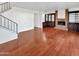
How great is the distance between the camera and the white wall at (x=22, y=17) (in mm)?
7827

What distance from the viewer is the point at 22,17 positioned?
9469 millimetres

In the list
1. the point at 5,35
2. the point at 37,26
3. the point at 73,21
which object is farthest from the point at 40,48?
the point at 37,26

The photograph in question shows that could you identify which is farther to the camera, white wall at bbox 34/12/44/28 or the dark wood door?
white wall at bbox 34/12/44/28

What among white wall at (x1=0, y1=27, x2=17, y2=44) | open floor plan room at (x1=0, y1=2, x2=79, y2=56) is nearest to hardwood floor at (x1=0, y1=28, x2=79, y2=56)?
open floor plan room at (x1=0, y1=2, x2=79, y2=56)

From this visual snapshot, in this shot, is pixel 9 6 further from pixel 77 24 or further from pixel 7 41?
pixel 77 24

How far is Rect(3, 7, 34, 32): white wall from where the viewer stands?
7.83 m

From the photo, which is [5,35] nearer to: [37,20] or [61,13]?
[37,20]

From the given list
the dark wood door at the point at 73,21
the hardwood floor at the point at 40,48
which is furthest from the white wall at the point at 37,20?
the hardwood floor at the point at 40,48

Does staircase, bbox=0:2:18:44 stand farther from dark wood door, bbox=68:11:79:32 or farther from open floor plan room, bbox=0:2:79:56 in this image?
dark wood door, bbox=68:11:79:32

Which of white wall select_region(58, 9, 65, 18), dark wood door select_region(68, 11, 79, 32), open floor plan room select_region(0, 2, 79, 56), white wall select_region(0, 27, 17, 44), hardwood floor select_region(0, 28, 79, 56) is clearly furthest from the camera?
white wall select_region(58, 9, 65, 18)

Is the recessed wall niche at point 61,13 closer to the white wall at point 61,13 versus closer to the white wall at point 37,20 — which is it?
the white wall at point 61,13

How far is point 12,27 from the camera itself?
7418mm

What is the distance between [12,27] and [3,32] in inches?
84.1

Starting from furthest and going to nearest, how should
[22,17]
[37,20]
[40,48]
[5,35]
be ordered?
[37,20] < [22,17] < [5,35] < [40,48]
